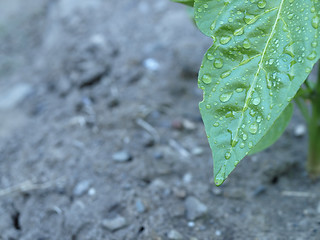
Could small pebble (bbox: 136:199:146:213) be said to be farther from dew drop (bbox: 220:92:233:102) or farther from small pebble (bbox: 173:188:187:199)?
dew drop (bbox: 220:92:233:102)

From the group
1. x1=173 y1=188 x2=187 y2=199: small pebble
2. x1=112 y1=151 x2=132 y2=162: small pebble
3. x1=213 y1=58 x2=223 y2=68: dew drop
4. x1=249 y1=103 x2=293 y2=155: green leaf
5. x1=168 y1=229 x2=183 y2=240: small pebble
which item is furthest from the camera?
x1=112 y1=151 x2=132 y2=162: small pebble

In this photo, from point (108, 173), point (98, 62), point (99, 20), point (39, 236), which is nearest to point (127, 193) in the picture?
point (108, 173)

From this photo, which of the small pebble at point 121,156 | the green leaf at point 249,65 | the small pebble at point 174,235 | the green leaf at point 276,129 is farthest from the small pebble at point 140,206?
the green leaf at point 249,65

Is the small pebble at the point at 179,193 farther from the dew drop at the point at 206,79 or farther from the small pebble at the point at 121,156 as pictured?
the dew drop at the point at 206,79

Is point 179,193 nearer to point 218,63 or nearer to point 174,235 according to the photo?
point 174,235

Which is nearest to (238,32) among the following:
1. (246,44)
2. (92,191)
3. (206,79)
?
(246,44)

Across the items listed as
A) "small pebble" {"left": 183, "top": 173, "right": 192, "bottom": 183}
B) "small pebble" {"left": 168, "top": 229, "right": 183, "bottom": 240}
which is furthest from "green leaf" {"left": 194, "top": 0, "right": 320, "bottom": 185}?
"small pebble" {"left": 183, "top": 173, "right": 192, "bottom": 183}

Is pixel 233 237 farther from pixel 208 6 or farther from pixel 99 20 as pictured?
pixel 99 20

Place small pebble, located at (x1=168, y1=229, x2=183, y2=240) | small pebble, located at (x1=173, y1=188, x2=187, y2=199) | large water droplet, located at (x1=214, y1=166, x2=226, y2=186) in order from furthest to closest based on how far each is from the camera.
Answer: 1. small pebble, located at (x1=173, y1=188, x2=187, y2=199)
2. small pebble, located at (x1=168, y1=229, x2=183, y2=240)
3. large water droplet, located at (x1=214, y1=166, x2=226, y2=186)
